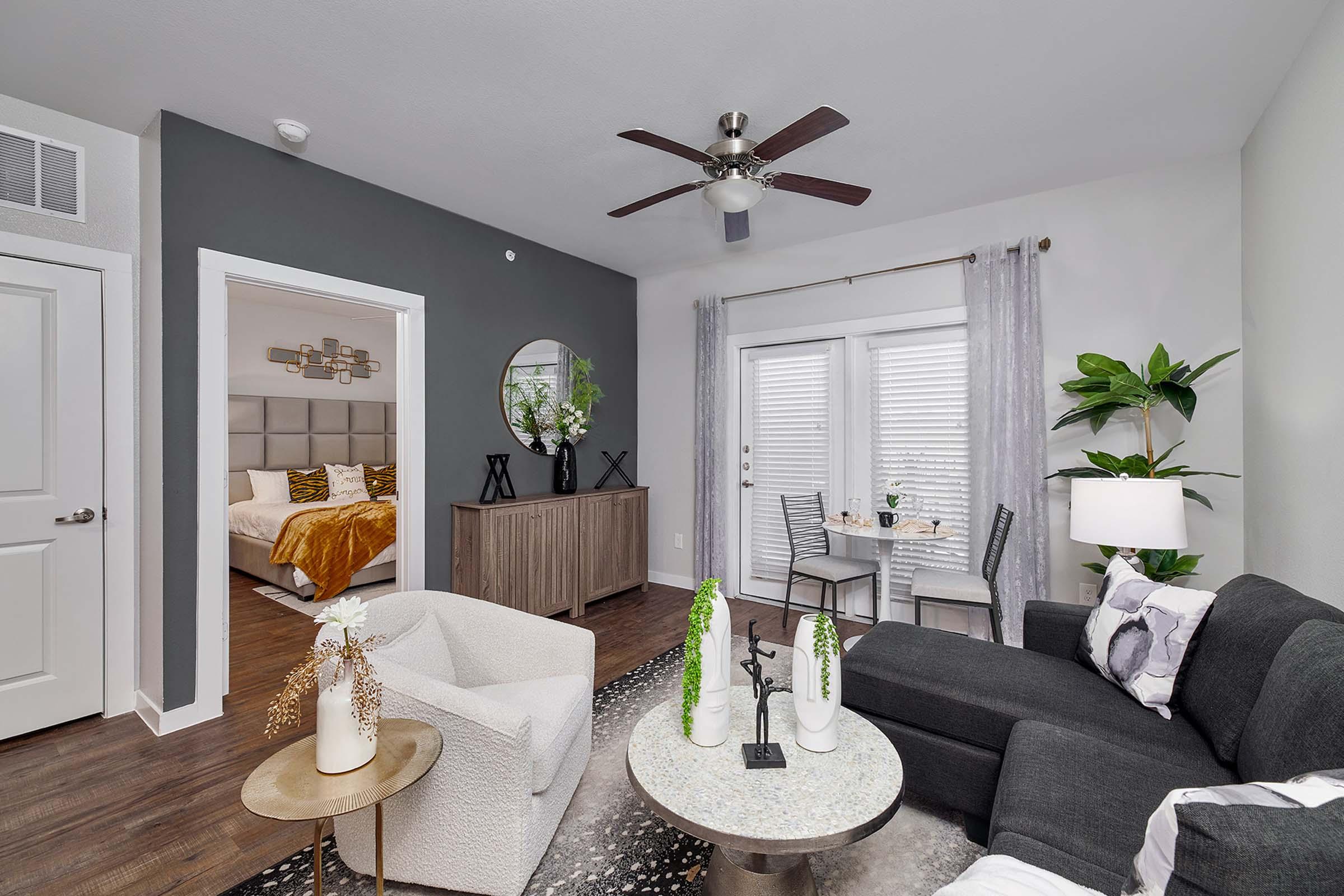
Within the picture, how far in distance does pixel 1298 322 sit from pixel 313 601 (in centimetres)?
595

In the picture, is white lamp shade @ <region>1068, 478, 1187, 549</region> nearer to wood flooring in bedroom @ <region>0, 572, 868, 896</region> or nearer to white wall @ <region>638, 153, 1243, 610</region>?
white wall @ <region>638, 153, 1243, 610</region>

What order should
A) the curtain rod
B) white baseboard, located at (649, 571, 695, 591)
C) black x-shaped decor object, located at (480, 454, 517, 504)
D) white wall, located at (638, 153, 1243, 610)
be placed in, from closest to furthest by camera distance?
white wall, located at (638, 153, 1243, 610)
the curtain rod
black x-shaped decor object, located at (480, 454, 517, 504)
white baseboard, located at (649, 571, 695, 591)

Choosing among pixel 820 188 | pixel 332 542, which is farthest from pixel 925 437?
pixel 332 542

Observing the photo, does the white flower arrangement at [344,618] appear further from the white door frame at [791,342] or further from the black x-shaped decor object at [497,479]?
the white door frame at [791,342]

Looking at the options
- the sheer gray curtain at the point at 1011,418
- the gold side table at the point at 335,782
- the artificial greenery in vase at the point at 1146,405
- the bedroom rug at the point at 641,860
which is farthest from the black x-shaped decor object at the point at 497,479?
the artificial greenery in vase at the point at 1146,405

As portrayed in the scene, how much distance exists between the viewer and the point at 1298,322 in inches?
91.0

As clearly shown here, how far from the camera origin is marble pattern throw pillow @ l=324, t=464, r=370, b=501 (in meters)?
5.89

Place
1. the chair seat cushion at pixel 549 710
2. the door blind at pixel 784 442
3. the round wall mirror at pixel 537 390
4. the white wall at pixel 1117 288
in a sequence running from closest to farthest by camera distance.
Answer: the chair seat cushion at pixel 549 710, the white wall at pixel 1117 288, the round wall mirror at pixel 537 390, the door blind at pixel 784 442

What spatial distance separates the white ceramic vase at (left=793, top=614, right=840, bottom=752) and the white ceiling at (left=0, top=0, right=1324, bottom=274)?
2.12 meters

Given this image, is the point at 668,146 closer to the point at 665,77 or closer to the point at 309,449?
the point at 665,77

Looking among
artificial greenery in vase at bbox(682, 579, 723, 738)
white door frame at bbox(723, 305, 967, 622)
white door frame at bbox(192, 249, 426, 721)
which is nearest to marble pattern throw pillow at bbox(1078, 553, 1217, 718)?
artificial greenery in vase at bbox(682, 579, 723, 738)

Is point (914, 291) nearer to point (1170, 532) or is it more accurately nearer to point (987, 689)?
point (1170, 532)

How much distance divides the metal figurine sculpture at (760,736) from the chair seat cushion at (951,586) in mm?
2037

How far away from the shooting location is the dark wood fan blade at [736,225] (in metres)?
2.79
